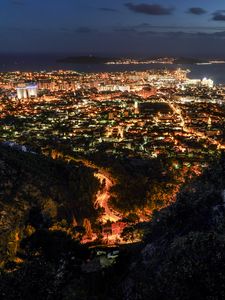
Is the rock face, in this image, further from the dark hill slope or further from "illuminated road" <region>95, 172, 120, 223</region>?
the dark hill slope

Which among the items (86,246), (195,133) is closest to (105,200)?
(86,246)

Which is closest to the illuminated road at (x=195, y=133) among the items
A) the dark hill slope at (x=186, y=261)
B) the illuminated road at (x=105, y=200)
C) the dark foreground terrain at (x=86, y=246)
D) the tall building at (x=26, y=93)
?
the illuminated road at (x=105, y=200)

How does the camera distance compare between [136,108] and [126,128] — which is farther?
[136,108]

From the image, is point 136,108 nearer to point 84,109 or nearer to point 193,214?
point 84,109

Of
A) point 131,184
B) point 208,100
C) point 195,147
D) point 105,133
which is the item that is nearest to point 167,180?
point 131,184

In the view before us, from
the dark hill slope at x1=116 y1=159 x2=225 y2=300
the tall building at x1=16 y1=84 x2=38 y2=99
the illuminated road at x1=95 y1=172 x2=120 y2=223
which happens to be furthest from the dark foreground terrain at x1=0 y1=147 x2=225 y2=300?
the tall building at x1=16 y1=84 x2=38 y2=99
